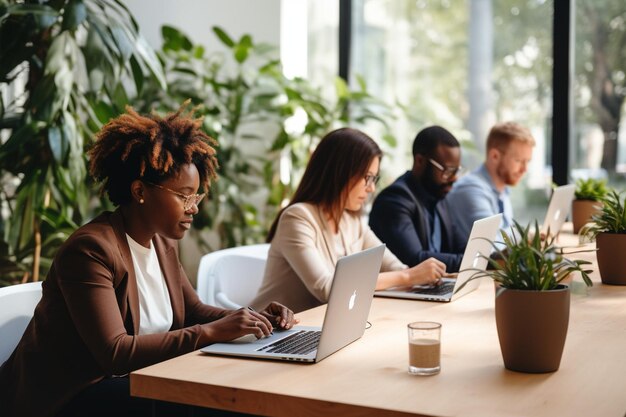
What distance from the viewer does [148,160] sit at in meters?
2.07

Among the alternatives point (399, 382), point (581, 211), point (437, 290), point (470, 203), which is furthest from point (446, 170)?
point (399, 382)

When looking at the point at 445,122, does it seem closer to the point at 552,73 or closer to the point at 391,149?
the point at 391,149

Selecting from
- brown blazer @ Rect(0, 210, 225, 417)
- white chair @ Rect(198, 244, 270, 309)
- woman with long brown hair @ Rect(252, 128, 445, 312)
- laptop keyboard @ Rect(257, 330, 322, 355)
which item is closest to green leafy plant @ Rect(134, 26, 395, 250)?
white chair @ Rect(198, 244, 270, 309)

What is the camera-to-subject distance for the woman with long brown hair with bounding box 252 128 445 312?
262 cm

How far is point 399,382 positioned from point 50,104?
2.07 metres

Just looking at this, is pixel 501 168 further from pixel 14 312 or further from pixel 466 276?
pixel 14 312

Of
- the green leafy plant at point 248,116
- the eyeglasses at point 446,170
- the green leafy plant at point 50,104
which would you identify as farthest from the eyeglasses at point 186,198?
the green leafy plant at point 248,116

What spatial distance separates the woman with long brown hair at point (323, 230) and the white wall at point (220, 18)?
2.34 meters

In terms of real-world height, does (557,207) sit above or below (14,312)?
above

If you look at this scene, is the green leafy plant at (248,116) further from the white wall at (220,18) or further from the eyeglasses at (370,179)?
the eyeglasses at (370,179)

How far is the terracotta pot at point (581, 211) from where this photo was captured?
13.6ft

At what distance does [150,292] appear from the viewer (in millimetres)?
2170

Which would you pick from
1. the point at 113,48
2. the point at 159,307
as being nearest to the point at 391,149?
the point at 113,48

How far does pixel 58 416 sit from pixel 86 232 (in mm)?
→ 425
